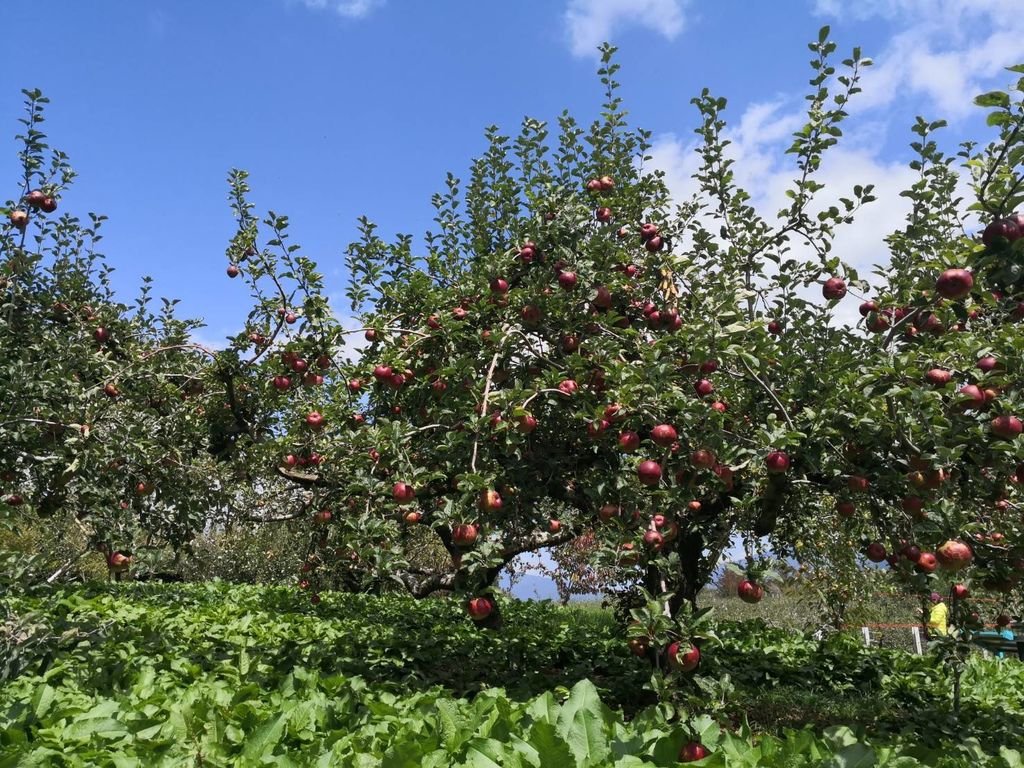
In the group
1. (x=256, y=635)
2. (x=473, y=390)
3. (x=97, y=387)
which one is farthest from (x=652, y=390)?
(x=256, y=635)

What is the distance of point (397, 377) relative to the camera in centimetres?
509

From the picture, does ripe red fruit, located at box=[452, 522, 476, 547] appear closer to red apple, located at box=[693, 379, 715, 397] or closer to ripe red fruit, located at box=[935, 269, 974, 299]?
red apple, located at box=[693, 379, 715, 397]

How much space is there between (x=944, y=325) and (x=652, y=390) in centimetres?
163

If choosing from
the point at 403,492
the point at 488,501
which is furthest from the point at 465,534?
the point at 403,492

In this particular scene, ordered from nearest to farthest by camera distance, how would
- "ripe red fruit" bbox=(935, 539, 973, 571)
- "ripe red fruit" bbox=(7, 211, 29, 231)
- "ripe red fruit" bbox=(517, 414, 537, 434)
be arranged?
"ripe red fruit" bbox=(935, 539, 973, 571)
"ripe red fruit" bbox=(517, 414, 537, 434)
"ripe red fruit" bbox=(7, 211, 29, 231)

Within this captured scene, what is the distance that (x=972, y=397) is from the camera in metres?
3.52

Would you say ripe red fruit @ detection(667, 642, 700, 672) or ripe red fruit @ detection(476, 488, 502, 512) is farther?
ripe red fruit @ detection(476, 488, 502, 512)

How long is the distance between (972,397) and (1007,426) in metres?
0.28

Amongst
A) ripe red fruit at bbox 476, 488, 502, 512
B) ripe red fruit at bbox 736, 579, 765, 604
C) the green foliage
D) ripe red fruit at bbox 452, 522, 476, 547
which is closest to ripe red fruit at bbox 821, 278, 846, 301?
ripe red fruit at bbox 736, 579, 765, 604

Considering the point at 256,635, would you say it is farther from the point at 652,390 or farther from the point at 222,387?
the point at 652,390

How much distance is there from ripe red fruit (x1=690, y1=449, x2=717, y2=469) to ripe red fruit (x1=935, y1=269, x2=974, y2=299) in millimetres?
1327

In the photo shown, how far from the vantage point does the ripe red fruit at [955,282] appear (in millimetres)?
3275

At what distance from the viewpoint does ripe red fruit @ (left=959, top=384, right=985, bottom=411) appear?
353 cm

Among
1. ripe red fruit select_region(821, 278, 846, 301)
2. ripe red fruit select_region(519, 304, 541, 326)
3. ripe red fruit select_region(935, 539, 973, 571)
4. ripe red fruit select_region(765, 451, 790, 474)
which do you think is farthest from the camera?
ripe red fruit select_region(519, 304, 541, 326)
